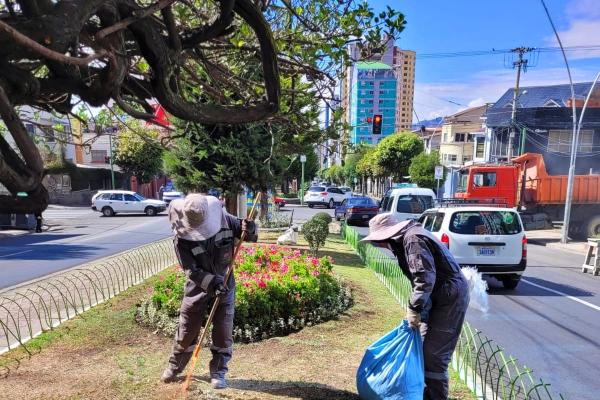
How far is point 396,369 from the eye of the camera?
3.29m

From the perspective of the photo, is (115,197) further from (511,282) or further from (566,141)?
(566,141)

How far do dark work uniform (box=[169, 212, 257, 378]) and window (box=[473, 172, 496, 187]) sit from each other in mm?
18961

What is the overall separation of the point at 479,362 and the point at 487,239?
5.26 m

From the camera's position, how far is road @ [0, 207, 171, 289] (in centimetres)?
1126

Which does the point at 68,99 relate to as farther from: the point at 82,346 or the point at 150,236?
the point at 150,236

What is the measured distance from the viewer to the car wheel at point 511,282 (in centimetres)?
919

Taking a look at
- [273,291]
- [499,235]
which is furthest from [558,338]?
[273,291]

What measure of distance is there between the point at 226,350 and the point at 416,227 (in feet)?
6.17

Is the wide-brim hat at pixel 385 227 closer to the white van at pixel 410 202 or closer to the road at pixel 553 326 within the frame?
the road at pixel 553 326

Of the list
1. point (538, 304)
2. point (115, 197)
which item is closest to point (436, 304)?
point (538, 304)

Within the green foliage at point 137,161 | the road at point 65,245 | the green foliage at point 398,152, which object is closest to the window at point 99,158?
the green foliage at point 137,161

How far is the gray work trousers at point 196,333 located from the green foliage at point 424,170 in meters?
32.8

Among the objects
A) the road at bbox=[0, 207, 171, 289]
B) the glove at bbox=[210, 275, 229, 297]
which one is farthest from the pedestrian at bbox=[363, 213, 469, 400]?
the road at bbox=[0, 207, 171, 289]

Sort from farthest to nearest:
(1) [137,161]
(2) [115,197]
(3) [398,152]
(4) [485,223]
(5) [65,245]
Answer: (3) [398,152], (1) [137,161], (2) [115,197], (5) [65,245], (4) [485,223]
